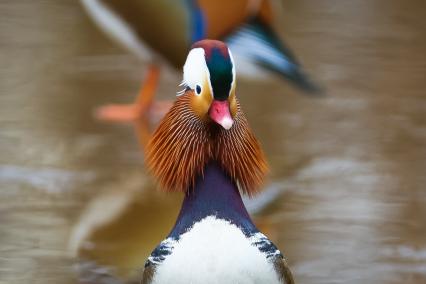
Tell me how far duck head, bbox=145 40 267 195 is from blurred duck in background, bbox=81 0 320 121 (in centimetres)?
241

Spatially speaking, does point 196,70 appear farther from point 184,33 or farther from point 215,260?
point 184,33

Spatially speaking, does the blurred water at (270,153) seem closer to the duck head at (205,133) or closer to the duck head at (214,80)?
the duck head at (205,133)

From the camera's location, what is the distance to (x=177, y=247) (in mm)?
2869

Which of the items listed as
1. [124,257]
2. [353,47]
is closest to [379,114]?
[353,47]

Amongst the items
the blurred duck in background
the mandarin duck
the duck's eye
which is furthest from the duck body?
the blurred duck in background

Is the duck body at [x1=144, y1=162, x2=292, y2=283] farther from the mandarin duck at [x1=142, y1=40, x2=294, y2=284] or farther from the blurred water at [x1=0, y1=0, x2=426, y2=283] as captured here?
the blurred water at [x1=0, y1=0, x2=426, y2=283]

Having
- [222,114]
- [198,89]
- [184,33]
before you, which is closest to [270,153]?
[184,33]

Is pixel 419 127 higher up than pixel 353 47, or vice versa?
pixel 353 47

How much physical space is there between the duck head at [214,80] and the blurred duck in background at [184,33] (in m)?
2.63

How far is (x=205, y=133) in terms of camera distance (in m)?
3.02

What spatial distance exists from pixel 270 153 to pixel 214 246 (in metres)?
2.49

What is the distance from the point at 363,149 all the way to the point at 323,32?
2.05 m

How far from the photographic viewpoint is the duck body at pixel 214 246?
9.23 feet

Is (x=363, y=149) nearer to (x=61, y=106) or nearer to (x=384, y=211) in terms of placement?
(x=384, y=211)
